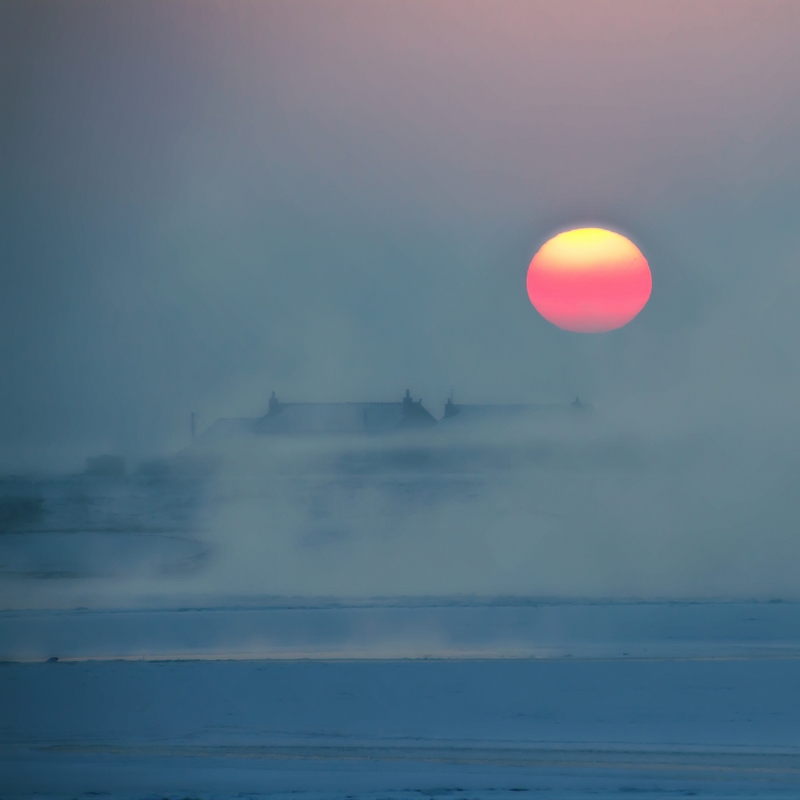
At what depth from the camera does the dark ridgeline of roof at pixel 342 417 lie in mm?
3137

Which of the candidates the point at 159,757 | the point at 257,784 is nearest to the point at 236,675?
the point at 159,757

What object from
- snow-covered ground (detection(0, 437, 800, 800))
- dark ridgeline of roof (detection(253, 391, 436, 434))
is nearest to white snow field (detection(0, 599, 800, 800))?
snow-covered ground (detection(0, 437, 800, 800))

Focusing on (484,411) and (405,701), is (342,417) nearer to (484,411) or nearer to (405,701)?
(484,411)

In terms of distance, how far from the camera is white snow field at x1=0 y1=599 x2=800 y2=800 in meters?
2.16

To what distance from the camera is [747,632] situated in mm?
2938

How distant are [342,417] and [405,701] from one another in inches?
44.2

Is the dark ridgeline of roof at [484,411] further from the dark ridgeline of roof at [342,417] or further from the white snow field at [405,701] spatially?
the white snow field at [405,701]

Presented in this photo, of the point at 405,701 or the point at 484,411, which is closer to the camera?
the point at 405,701

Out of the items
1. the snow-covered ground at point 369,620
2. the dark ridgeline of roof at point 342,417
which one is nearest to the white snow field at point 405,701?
the snow-covered ground at point 369,620

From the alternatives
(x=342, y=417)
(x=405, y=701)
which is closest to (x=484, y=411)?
(x=342, y=417)

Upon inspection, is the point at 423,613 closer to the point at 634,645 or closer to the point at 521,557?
the point at 521,557

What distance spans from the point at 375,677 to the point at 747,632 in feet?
4.48

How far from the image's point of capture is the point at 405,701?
2.52 metres

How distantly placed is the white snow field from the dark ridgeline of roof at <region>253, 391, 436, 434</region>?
676 mm
